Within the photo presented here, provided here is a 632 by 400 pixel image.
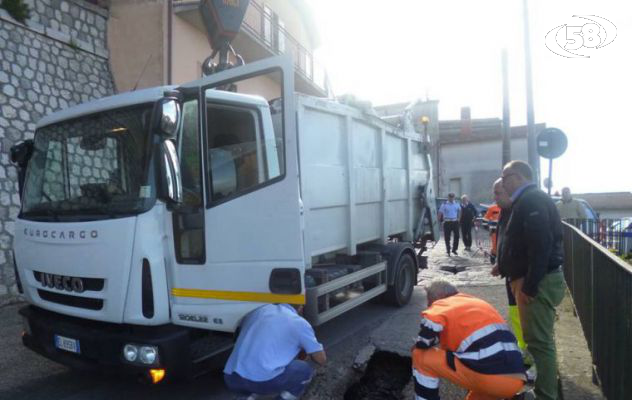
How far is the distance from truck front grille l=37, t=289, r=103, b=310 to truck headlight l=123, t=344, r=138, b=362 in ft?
1.19

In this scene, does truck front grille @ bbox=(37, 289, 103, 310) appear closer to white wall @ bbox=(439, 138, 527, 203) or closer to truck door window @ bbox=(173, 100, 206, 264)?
truck door window @ bbox=(173, 100, 206, 264)

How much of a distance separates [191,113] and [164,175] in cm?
56

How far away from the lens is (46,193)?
3.68 metres

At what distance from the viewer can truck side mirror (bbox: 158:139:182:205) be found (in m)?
2.99

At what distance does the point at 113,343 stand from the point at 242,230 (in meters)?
1.14

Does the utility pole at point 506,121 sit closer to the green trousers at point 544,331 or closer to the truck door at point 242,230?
the green trousers at point 544,331

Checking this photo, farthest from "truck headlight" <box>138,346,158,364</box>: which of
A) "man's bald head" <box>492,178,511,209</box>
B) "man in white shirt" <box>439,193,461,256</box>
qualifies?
"man in white shirt" <box>439,193,461,256</box>

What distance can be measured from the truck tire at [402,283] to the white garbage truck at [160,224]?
2.42 metres

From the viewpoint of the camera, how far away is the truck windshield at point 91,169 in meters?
3.18

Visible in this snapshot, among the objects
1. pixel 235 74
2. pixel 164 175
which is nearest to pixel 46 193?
pixel 164 175

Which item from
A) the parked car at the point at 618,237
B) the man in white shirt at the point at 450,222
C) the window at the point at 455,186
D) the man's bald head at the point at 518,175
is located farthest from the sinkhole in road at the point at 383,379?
the window at the point at 455,186

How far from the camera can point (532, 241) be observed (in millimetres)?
3186

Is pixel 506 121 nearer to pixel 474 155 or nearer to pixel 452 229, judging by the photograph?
pixel 452 229

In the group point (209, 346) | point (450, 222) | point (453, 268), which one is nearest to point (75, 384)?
point (209, 346)
